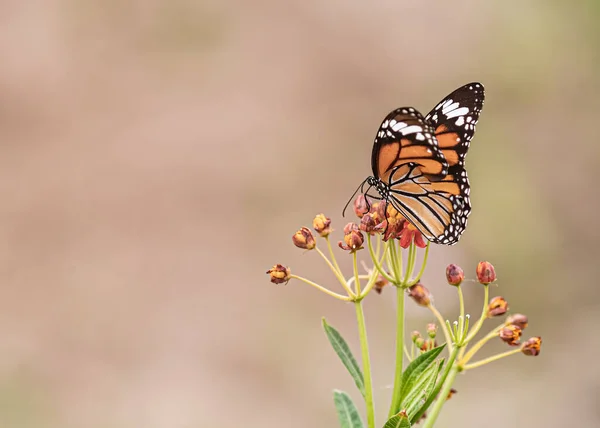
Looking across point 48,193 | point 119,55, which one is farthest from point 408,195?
point 119,55

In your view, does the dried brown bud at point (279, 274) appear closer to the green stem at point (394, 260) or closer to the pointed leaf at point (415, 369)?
the green stem at point (394, 260)

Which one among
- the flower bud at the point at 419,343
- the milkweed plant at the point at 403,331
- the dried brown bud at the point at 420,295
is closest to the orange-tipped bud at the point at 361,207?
the milkweed plant at the point at 403,331

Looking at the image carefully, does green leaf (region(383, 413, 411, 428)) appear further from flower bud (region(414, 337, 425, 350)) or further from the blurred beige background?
the blurred beige background

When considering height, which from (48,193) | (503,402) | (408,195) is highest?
(48,193)

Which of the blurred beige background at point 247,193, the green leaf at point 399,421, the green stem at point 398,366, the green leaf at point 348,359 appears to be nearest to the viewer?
the green leaf at point 399,421

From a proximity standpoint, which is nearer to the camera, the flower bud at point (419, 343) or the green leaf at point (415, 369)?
the green leaf at point (415, 369)

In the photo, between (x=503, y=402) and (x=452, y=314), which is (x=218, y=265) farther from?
(x=503, y=402)

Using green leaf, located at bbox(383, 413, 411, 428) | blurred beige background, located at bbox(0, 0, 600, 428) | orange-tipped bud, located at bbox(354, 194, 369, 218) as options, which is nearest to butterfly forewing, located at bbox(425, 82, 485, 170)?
orange-tipped bud, located at bbox(354, 194, 369, 218)
